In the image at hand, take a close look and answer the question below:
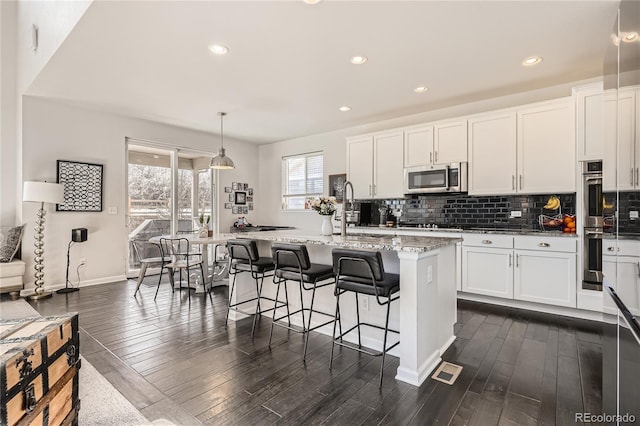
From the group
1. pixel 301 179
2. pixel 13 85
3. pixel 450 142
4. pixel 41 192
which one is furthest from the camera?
pixel 301 179

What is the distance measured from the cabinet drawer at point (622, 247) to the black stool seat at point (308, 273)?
70.7 inches

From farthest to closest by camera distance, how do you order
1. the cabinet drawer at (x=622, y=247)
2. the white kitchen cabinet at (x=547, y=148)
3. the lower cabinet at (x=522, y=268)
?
the white kitchen cabinet at (x=547, y=148) → the lower cabinet at (x=522, y=268) → the cabinet drawer at (x=622, y=247)

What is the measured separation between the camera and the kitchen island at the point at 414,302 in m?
2.20

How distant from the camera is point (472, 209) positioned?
15.1 feet

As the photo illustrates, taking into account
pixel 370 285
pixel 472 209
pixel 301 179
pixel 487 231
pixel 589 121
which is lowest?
pixel 370 285

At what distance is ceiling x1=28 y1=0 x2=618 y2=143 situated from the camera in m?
2.46

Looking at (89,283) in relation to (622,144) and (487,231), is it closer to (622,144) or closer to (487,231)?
(487,231)

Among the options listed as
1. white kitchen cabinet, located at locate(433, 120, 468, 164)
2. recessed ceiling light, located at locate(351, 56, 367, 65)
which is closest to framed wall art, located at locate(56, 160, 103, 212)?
recessed ceiling light, located at locate(351, 56, 367, 65)

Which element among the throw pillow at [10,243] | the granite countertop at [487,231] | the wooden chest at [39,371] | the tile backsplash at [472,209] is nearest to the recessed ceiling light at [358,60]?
the granite countertop at [487,231]

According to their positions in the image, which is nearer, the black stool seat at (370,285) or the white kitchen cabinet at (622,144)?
the white kitchen cabinet at (622,144)

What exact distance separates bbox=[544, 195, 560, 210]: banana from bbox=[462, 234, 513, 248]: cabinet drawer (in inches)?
30.2

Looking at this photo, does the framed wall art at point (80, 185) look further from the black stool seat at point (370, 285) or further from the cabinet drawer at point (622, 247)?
the cabinet drawer at point (622, 247)

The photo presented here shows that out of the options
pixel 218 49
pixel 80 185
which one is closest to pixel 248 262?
pixel 218 49

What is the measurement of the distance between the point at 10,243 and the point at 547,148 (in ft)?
22.8
